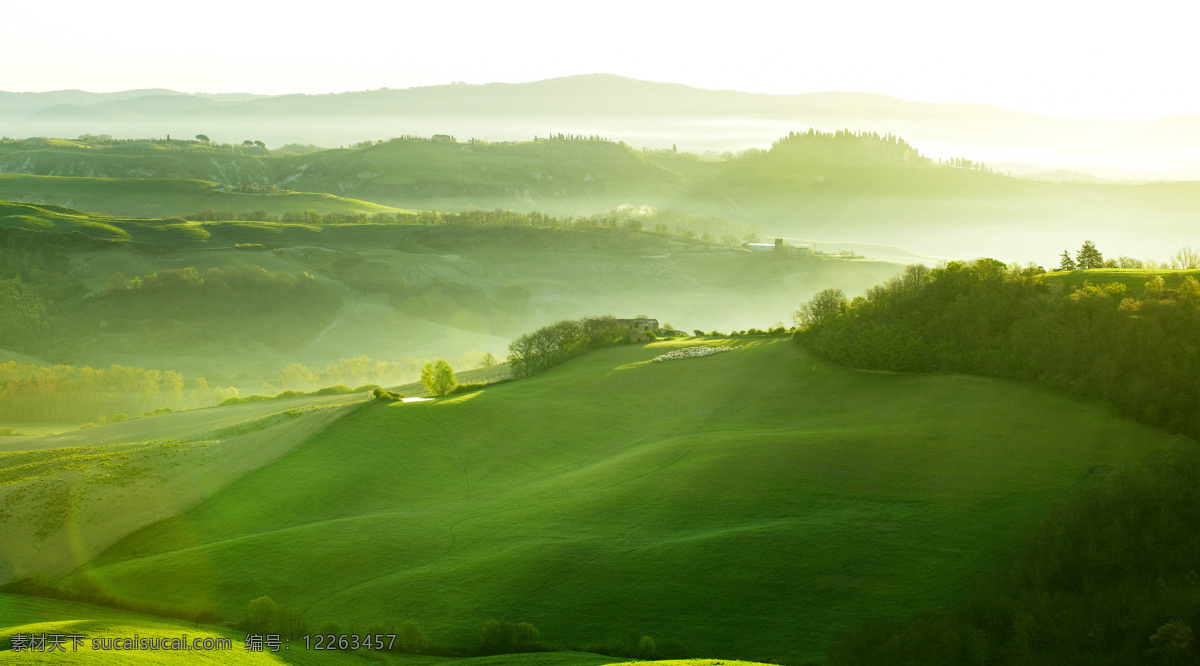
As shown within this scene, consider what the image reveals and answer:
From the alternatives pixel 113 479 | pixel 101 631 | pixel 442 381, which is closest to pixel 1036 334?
pixel 442 381

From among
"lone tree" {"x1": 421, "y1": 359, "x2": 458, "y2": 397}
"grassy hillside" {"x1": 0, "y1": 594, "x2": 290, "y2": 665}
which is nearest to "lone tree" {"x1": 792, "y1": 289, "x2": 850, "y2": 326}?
"lone tree" {"x1": 421, "y1": 359, "x2": 458, "y2": 397}

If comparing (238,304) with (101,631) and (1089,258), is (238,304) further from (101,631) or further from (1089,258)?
(101,631)

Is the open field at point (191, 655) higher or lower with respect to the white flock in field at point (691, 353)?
lower

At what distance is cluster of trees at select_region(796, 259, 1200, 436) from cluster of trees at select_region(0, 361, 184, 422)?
9636 cm

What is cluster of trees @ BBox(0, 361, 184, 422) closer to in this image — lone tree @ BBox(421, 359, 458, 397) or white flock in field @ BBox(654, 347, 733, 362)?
lone tree @ BBox(421, 359, 458, 397)

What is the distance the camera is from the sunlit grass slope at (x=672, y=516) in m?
31.5

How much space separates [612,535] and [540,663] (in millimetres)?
8781

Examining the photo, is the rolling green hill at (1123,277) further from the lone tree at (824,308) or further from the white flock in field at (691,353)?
the white flock in field at (691,353)

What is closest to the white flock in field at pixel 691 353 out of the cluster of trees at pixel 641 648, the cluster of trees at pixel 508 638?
the cluster of trees at pixel 508 638

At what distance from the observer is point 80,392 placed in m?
114

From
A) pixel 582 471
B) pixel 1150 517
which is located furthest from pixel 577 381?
pixel 1150 517

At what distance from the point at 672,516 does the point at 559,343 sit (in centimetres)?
4647

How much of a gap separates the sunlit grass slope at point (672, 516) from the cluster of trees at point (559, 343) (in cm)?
2220

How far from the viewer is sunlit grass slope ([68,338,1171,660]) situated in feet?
103
